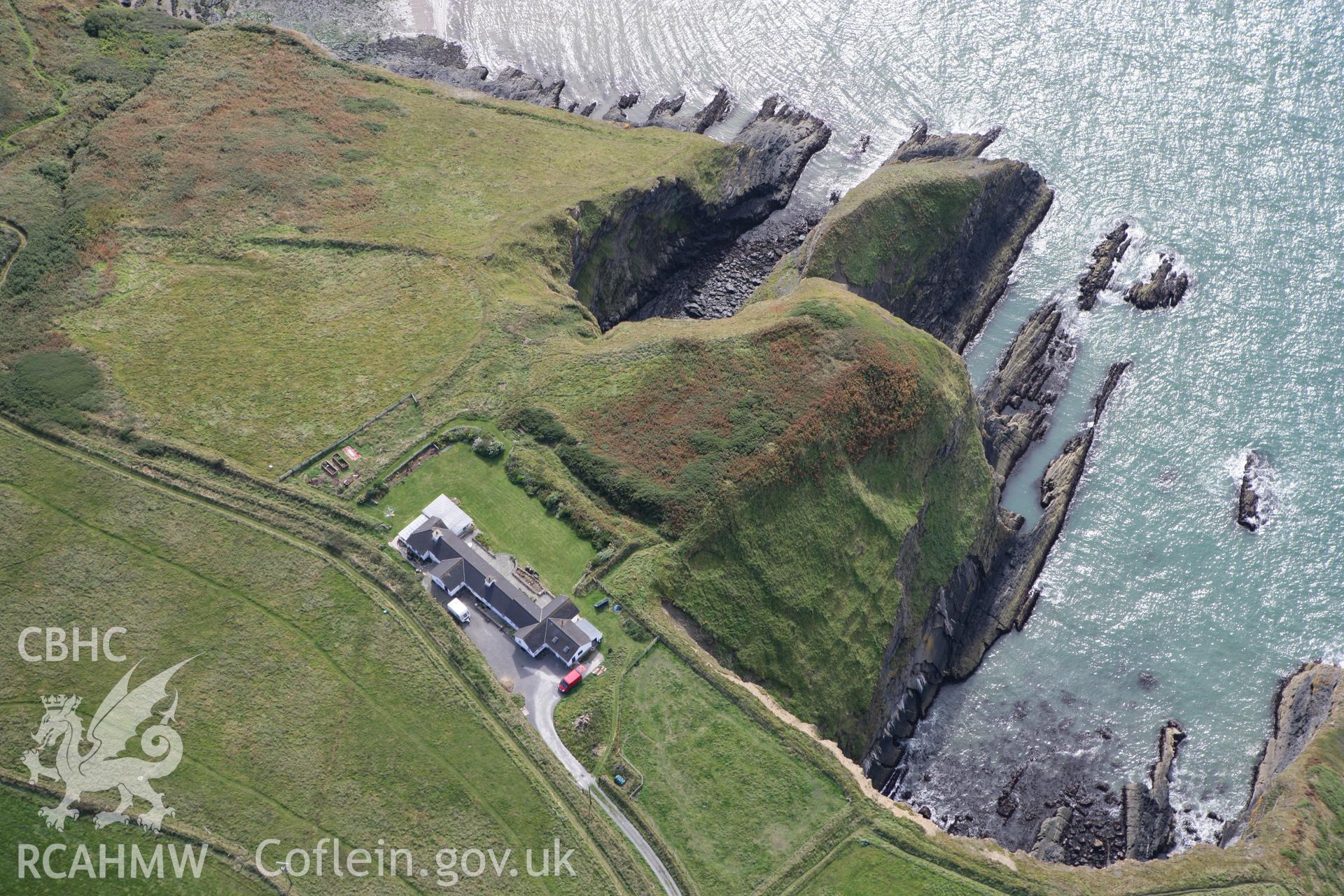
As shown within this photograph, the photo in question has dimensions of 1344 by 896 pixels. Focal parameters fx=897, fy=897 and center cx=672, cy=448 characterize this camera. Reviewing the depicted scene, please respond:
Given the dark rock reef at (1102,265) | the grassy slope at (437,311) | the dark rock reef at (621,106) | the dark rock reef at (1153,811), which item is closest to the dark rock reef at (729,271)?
the grassy slope at (437,311)

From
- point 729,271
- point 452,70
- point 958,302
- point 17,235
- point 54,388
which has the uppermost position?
point 17,235

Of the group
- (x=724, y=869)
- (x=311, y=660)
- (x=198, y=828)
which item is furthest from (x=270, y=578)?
(x=724, y=869)

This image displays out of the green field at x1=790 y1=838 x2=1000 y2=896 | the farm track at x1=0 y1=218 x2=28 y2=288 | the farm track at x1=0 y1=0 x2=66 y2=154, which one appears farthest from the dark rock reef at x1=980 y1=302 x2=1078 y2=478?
the farm track at x1=0 y1=0 x2=66 y2=154

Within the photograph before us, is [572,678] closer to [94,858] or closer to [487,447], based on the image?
[487,447]

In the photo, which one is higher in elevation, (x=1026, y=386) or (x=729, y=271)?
(x=729, y=271)

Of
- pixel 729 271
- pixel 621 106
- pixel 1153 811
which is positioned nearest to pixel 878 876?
pixel 1153 811

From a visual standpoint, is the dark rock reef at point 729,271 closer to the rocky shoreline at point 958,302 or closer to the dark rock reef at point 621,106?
the rocky shoreline at point 958,302

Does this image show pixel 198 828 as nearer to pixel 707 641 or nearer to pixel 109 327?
pixel 707 641
